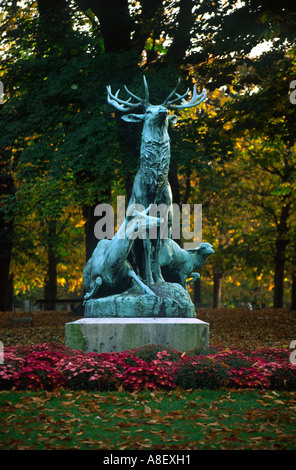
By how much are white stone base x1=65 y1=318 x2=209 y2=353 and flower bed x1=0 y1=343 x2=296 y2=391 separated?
1.69 ft

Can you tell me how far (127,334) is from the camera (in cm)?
954

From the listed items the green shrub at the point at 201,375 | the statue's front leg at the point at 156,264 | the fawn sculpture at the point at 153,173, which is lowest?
the green shrub at the point at 201,375

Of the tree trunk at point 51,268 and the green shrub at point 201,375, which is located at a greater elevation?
the tree trunk at point 51,268

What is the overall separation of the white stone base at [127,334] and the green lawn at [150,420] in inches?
64.7

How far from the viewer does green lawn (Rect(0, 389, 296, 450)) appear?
→ 228 inches

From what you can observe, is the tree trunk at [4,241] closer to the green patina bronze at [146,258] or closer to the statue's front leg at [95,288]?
the green patina bronze at [146,258]

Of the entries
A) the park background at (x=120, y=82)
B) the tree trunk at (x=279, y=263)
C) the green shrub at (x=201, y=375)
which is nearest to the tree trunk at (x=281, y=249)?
the tree trunk at (x=279, y=263)

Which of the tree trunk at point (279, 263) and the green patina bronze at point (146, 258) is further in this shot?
the tree trunk at point (279, 263)

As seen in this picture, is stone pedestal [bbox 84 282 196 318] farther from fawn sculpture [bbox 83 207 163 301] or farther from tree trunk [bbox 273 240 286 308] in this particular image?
tree trunk [bbox 273 240 286 308]

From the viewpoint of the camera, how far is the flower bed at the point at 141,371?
816cm

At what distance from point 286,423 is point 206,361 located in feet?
6.61

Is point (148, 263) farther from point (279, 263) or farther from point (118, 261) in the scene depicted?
point (279, 263)

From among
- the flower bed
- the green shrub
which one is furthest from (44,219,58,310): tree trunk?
the green shrub
